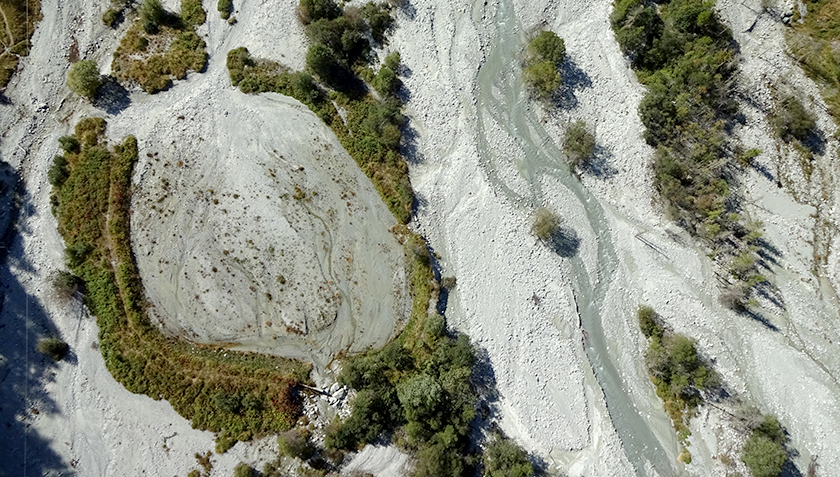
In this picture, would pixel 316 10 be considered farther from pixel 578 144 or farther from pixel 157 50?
pixel 578 144

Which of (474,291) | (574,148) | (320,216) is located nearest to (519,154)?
(574,148)

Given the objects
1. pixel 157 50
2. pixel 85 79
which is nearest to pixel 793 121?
pixel 157 50

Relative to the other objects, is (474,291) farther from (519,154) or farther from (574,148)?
(574,148)

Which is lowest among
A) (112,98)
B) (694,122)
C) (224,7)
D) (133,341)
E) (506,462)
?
(133,341)

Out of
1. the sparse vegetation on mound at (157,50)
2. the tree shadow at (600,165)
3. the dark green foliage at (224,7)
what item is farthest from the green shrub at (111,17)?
the tree shadow at (600,165)

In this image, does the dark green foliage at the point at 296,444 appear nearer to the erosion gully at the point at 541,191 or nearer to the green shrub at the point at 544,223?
the erosion gully at the point at 541,191

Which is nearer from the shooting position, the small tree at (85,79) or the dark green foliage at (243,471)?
the dark green foliage at (243,471)
